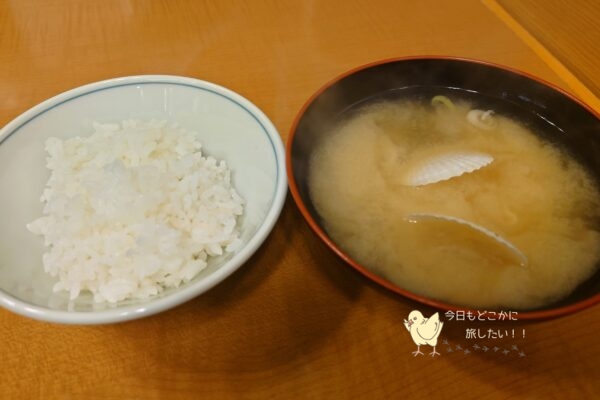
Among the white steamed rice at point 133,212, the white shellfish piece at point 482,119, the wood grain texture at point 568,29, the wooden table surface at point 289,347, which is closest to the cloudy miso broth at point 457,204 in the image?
the white shellfish piece at point 482,119

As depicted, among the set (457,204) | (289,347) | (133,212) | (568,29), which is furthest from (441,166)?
(568,29)

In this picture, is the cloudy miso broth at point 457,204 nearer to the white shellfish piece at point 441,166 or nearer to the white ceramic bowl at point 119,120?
the white shellfish piece at point 441,166

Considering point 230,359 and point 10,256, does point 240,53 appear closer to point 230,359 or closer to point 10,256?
point 10,256

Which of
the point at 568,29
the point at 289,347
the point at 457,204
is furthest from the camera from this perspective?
the point at 568,29

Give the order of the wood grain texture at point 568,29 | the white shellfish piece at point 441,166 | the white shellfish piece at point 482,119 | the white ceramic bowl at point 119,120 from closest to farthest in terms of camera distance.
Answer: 1. the white ceramic bowl at point 119,120
2. the white shellfish piece at point 441,166
3. the white shellfish piece at point 482,119
4. the wood grain texture at point 568,29

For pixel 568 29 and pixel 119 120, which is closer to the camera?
pixel 119 120

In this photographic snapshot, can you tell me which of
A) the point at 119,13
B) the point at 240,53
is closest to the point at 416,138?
the point at 240,53

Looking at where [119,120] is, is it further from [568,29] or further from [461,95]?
[568,29]
